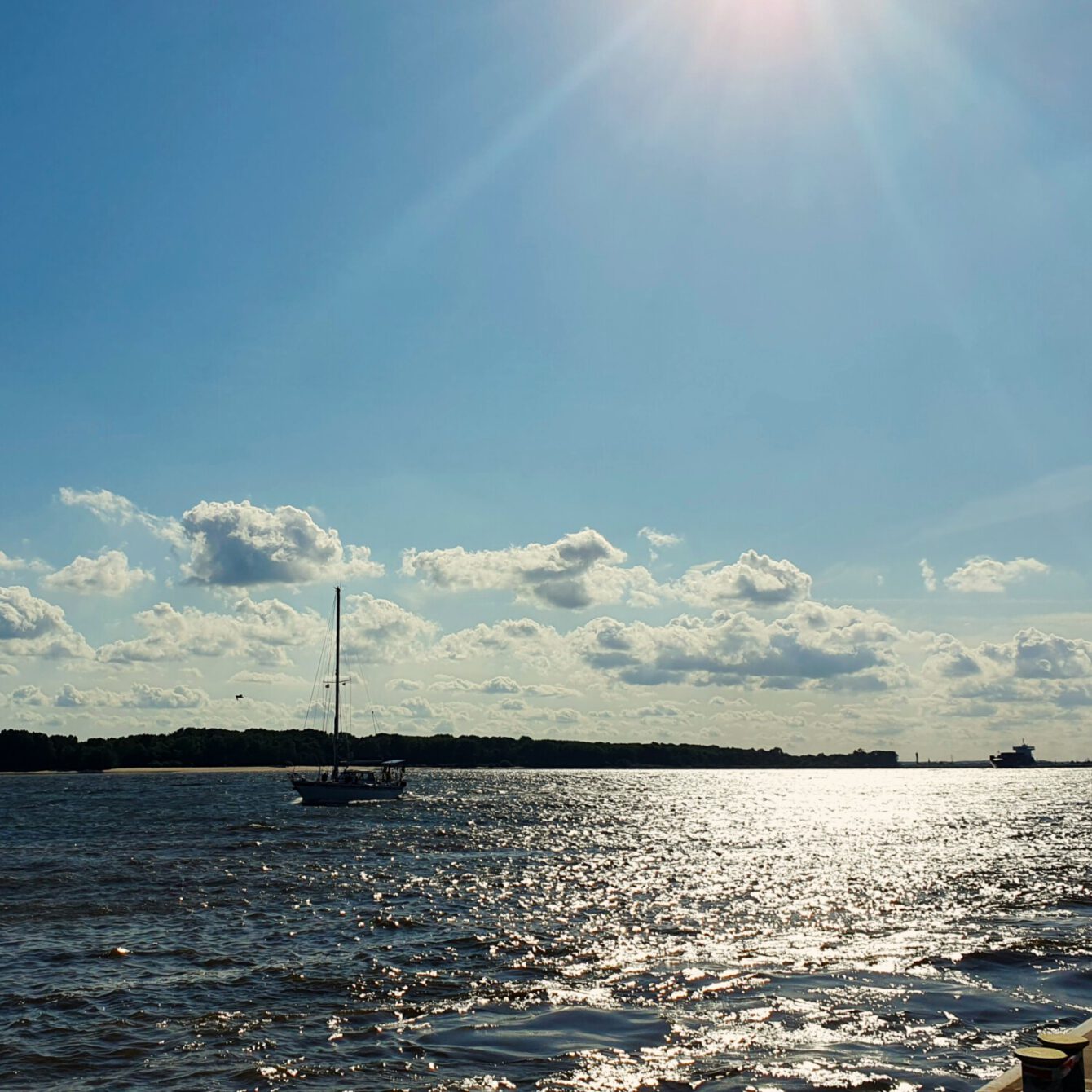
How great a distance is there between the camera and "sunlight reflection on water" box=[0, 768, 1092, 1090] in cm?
2084

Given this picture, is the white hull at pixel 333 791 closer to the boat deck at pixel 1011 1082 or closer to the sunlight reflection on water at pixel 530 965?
the sunlight reflection on water at pixel 530 965

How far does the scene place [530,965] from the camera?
99.1 ft

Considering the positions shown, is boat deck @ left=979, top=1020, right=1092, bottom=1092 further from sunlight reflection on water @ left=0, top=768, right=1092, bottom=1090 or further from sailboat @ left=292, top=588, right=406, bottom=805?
sailboat @ left=292, top=588, right=406, bottom=805

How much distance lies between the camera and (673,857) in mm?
66250

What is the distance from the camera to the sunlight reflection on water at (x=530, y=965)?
20.8 m

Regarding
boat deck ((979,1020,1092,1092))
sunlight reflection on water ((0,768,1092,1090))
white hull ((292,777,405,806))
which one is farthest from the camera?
white hull ((292,777,405,806))

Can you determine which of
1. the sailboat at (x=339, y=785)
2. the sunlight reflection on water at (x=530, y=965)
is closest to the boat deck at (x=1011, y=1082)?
the sunlight reflection on water at (x=530, y=965)

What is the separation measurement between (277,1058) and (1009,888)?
41.0 m

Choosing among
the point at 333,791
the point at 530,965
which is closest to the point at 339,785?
the point at 333,791

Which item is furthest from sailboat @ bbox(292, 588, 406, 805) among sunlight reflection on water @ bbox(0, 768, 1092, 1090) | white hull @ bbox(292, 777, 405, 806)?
sunlight reflection on water @ bbox(0, 768, 1092, 1090)

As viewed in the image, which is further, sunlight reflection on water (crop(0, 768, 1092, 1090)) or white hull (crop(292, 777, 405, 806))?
white hull (crop(292, 777, 405, 806))

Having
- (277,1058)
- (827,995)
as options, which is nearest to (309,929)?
(277,1058)

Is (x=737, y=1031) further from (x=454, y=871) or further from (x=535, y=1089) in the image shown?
(x=454, y=871)

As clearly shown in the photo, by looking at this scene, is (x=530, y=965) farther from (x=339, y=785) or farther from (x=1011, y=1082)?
(x=339, y=785)
